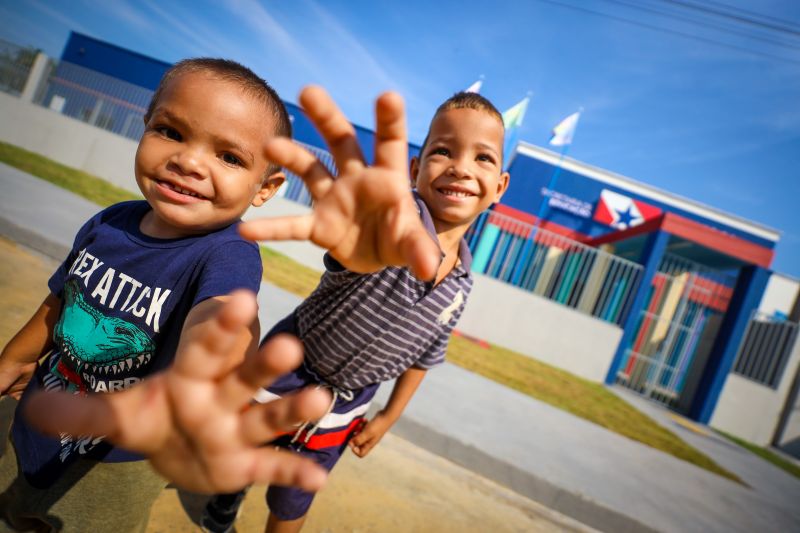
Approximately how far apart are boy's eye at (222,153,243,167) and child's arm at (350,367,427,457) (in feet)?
3.44

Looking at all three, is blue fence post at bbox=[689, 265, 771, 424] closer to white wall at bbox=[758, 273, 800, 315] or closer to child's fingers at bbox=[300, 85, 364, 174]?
white wall at bbox=[758, 273, 800, 315]

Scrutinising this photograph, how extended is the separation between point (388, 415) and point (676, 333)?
10.5 m

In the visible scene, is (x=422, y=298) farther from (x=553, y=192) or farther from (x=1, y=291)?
(x=553, y=192)

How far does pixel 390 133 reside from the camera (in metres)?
0.74

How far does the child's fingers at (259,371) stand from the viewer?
555mm

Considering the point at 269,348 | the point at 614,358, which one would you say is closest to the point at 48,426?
the point at 269,348

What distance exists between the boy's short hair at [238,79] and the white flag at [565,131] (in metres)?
16.2

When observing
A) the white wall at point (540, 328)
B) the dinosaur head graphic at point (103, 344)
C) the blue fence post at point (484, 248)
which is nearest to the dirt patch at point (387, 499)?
the dinosaur head graphic at point (103, 344)

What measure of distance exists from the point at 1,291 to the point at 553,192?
17045 mm

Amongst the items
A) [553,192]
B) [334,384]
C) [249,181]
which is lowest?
[334,384]

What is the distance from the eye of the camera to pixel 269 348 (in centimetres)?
56

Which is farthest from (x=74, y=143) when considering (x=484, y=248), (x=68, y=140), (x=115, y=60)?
(x=484, y=248)

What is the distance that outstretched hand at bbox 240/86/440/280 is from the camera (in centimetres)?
72

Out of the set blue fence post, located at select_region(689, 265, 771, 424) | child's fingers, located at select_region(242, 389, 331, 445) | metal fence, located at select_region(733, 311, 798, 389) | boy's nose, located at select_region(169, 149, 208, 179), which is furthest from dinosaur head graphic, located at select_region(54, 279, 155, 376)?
metal fence, located at select_region(733, 311, 798, 389)
